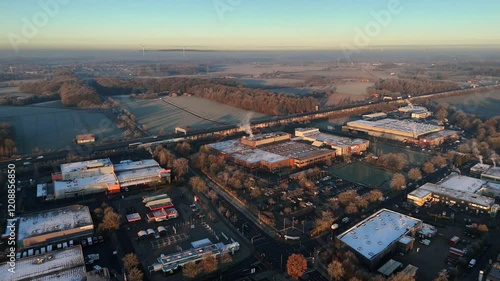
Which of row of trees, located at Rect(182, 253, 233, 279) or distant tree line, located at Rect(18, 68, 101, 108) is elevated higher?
distant tree line, located at Rect(18, 68, 101, 108)

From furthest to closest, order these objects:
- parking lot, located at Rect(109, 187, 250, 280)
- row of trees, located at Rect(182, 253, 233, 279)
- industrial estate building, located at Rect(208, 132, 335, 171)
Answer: industrial estate building, located at Rect(208, 132, 335, 171) < parking lot, located at Rect(109, 187, 250, 280) < row of trees, located at Rect(182, 253, 233, 279)

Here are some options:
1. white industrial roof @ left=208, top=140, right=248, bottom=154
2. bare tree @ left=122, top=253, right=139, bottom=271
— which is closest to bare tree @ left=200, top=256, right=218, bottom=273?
bare tree @ left=122, top=253, right=139, bottom=271

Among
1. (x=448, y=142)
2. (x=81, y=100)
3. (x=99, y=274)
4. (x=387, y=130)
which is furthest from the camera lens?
(x=81, y=100)

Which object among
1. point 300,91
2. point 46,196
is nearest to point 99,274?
point 46,196

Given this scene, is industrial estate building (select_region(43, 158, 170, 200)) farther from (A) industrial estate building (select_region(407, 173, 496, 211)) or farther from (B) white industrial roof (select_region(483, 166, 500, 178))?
(B) white industrial roof (select_region(483, 166, 500, 178))

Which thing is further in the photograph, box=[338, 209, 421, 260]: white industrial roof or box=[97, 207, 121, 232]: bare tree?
box=[97, 207, 121, 232]: bare tree

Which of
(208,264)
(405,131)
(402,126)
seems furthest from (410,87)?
(208,264)

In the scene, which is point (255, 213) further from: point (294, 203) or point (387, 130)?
point (387, 130)
